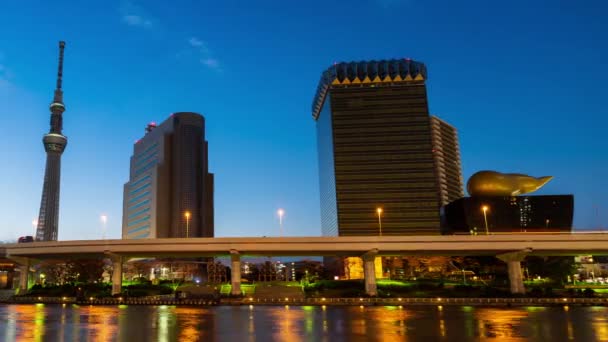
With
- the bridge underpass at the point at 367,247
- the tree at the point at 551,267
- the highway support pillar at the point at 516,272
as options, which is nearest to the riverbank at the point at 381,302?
the bridge underpass at the point at 367,247

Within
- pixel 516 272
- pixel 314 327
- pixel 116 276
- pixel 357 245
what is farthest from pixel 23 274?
pixel 516 272

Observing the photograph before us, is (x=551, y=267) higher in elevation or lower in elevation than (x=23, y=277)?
lower

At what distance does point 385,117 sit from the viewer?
18612cm

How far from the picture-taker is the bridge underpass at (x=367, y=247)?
66125mm

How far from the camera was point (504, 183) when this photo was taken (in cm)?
10606

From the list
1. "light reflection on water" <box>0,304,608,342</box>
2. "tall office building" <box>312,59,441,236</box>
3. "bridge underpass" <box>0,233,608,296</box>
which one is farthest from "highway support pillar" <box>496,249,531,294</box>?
"tall office building" <box>312,59,441,236</box>

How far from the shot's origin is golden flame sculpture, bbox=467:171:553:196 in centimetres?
10488

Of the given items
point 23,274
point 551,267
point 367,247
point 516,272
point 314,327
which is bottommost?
point 314,327

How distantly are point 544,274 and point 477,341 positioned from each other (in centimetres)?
8330

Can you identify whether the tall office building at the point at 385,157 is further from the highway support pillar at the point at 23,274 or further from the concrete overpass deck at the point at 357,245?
the highway support pillar at the point at 23,274

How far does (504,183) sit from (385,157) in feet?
256

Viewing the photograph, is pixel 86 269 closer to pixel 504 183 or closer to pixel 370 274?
pixel 370 274

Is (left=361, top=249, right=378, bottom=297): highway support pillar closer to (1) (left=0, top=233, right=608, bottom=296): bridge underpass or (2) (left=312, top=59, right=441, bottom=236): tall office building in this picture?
(1) (left=0, top=233, right=608, bottom=296): bridge underpass

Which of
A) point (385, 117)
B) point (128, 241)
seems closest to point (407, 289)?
point (128, 241)
